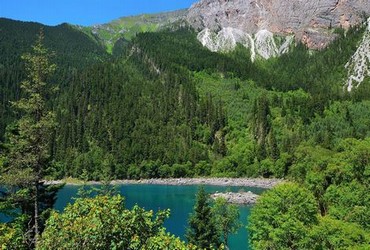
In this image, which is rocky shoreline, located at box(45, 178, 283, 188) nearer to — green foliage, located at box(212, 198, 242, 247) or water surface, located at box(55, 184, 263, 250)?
water surface, located at box(55, 184, 263, 250)

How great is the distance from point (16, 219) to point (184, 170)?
14067 cm

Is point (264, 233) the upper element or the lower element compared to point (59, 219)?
lower

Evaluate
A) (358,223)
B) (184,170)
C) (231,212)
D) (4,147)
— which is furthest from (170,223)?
(184,170)

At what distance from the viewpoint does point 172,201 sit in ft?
366

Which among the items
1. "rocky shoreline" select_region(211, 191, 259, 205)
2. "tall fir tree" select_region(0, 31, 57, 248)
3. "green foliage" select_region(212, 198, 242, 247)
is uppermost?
"tall fir tree" select_region(0, 31, 57, 248)

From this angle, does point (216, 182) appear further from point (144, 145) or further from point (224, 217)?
point (224, 217)

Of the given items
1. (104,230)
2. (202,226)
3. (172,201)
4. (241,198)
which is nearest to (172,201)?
(172,201)

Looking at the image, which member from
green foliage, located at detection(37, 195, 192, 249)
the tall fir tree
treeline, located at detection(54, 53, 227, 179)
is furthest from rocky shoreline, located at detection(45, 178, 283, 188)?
green foliage, located at detection(37, 195, 192, 249)

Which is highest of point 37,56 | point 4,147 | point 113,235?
point 37,56

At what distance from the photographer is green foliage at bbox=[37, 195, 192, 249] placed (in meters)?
14.6

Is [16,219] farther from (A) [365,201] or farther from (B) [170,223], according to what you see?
(B) [170,223]

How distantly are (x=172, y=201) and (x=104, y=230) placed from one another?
9799 cm

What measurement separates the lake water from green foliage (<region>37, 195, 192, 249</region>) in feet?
171

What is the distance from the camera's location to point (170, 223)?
8269 centimetres
